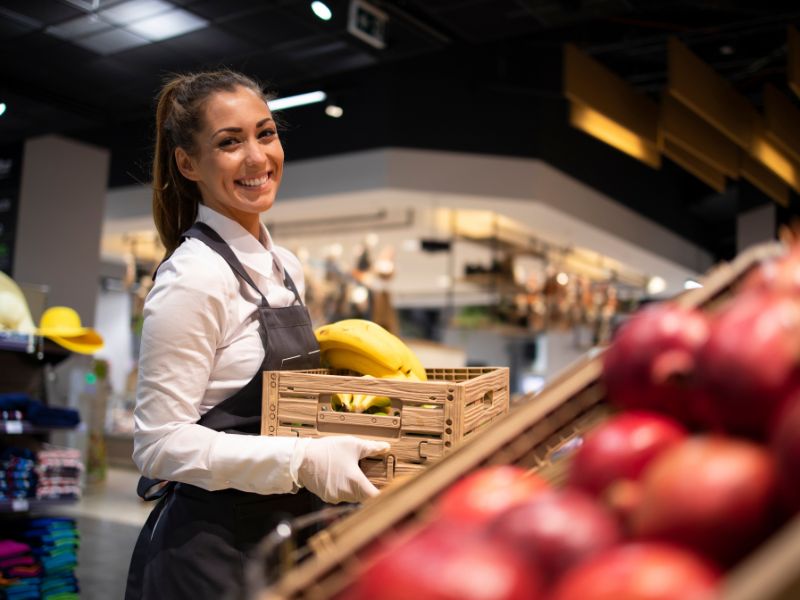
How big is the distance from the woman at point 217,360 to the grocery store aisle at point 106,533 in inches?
144

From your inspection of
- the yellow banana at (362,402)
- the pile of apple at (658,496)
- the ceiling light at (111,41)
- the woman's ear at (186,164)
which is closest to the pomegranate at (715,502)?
the pile of apple at (658,496)

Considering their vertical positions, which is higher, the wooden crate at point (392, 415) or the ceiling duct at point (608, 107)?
the ceiling duct at point (608, 107)

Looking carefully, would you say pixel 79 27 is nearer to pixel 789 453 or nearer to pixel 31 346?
pixel 31 346

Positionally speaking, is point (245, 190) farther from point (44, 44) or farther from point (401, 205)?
point (401, 205)

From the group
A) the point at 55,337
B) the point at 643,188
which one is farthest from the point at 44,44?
Answer: the point at 643,188

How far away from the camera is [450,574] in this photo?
52 cm

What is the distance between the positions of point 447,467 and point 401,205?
7.73 m

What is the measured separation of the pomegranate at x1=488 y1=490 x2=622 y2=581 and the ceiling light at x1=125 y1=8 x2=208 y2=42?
16.7 feet

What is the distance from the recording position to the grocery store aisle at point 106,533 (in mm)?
5242

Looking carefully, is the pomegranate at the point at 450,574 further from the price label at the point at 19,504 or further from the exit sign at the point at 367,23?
the exit sign at the point at 367,23

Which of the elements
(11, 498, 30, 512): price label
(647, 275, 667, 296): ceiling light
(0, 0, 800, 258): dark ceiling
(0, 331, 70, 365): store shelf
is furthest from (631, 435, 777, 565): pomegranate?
(647, 275, 667, 296): ceiling light

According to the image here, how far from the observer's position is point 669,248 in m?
10.8

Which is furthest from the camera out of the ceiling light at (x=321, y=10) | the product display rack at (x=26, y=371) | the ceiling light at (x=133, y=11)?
the ceiling light at (x=321, y=10)

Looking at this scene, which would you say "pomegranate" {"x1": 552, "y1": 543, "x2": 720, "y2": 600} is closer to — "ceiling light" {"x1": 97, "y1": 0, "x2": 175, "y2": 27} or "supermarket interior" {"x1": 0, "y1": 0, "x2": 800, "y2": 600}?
"supermarket interior" {"x1": 0, "y1": 0, "x2": 800, "y2": 600}
